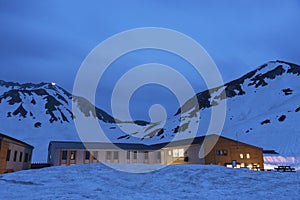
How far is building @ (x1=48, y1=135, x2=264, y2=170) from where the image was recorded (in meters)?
37.8

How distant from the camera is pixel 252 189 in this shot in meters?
15.1

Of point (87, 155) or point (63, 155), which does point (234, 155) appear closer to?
point (87, 155)

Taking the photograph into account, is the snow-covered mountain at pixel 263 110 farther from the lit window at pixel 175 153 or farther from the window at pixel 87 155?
the window at pixel 87 155

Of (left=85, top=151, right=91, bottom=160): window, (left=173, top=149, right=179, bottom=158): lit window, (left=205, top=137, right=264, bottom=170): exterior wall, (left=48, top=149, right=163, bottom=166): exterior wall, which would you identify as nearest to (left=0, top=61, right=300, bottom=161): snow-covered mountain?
(left=205, top=137, right=264, bottom=170): exterior wall

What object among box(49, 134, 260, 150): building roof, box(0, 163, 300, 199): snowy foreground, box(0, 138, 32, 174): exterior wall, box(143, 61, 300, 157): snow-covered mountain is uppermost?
box(143, 61, 300, 157): snow-covered mountain

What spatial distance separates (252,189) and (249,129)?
76.5m

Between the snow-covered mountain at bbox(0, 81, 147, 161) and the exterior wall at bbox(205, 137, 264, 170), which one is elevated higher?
the snow-covered mountain at bbox(0, 81, 147, 161)

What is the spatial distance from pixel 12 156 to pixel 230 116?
3991 inches

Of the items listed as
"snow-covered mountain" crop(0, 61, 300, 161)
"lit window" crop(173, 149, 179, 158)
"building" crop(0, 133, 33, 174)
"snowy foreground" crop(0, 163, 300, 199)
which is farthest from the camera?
"snow-covered mountain" crop(0, 61, 300, 161)

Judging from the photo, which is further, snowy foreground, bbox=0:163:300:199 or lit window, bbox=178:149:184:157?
lit window, bbox=178:149:184:157

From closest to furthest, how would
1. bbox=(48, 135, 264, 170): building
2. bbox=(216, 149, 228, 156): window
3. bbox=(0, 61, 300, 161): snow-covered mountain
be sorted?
bbox=(48, 135, 264, 170): building
bbox=(216, 149, 228, 156): window
bbox=(0, 61, 300, 161): snow-covered mountain

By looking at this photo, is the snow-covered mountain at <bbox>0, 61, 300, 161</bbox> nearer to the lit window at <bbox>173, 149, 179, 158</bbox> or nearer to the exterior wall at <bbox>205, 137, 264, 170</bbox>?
the exterior wall at <bbox>205, 137, 264, 170</bbox>

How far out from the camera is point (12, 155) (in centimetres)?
2892

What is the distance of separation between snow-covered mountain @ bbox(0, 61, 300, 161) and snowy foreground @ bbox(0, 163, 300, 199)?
143ft
